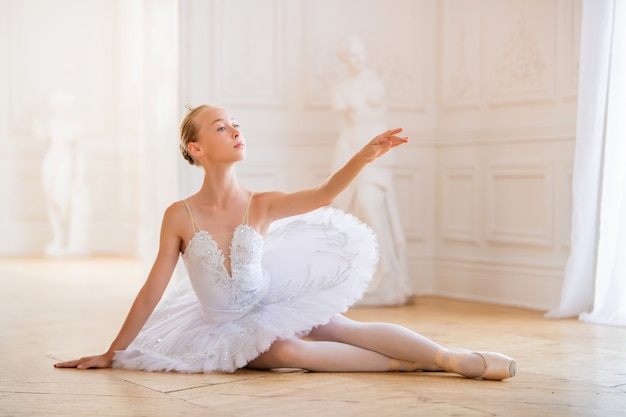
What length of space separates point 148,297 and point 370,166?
2.43 metres

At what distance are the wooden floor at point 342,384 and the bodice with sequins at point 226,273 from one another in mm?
232

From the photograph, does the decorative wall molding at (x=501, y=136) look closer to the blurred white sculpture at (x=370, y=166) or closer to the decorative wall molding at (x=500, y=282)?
the blurred white sculpture at (x=370, y=166)

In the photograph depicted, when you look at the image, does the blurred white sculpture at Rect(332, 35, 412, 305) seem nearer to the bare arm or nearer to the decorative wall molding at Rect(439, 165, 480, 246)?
the decorative wall molding at Rect(439, 165, 480, 246)

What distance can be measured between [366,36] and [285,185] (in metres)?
1.03

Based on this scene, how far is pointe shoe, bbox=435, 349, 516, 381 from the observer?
294cm

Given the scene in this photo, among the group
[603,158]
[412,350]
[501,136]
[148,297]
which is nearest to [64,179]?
[501,136]

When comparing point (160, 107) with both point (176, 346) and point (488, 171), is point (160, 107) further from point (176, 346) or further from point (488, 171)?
point (176, 346)

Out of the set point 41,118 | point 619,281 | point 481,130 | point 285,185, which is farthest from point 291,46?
point 41,118

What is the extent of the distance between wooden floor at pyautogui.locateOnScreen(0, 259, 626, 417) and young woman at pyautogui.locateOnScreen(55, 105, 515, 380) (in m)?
0.06

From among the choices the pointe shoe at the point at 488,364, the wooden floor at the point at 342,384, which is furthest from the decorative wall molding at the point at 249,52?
the pointe shoe at the point at 488,364

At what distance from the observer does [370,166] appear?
5316 millimetres

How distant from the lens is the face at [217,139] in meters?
3.18

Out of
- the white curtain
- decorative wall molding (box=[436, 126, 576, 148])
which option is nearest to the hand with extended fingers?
the white curtain

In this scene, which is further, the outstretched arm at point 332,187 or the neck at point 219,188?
the neck at point 219,188
